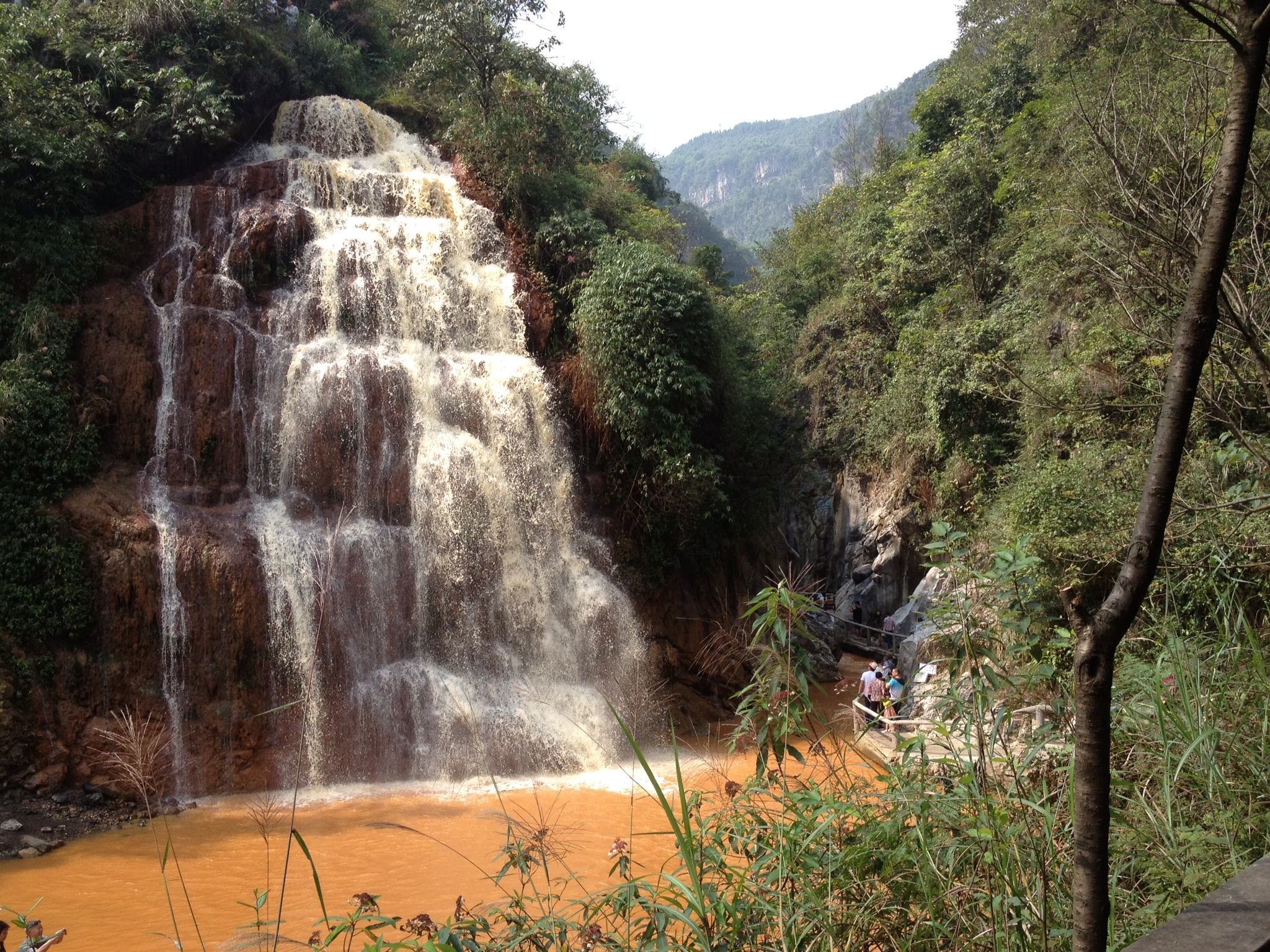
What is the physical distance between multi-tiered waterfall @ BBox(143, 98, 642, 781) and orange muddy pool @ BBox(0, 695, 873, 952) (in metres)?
0.95

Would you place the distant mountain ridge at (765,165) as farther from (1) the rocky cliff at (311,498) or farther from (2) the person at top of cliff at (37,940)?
(2) the person at top of cliff at (37,940)

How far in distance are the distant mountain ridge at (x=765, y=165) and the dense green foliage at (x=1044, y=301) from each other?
229ft

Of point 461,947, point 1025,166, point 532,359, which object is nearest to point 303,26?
point 532,359

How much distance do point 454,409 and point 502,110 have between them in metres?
7.38

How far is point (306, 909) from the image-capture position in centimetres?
682

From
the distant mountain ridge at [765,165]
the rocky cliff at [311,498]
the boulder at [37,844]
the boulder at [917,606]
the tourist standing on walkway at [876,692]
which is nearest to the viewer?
the boulder at [37,844]

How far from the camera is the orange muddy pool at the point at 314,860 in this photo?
22.5 ft

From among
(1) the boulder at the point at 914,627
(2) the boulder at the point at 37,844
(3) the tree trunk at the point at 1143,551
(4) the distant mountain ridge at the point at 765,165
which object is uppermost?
(4) the distant mountain ridge at the point at 765,165

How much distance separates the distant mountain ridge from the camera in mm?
99062

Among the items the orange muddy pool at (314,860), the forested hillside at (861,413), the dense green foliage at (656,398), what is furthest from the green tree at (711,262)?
the orange muddy pool at (314,860)

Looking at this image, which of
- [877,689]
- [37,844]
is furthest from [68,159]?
[877,689]

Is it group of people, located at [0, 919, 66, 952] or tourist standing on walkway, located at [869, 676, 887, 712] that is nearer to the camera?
group of people, located at [0, 919, 66, 952]

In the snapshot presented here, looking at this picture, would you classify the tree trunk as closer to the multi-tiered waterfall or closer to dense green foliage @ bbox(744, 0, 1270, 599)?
dense green foliage @ bbox(744, 0, 1270, 599)

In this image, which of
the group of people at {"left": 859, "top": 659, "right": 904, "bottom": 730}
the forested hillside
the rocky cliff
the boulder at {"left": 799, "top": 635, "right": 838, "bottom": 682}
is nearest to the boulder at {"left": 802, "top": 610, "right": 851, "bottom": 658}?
the boulder at {"left": 799, "top": 635, "right": 838, "bottom": 682}
